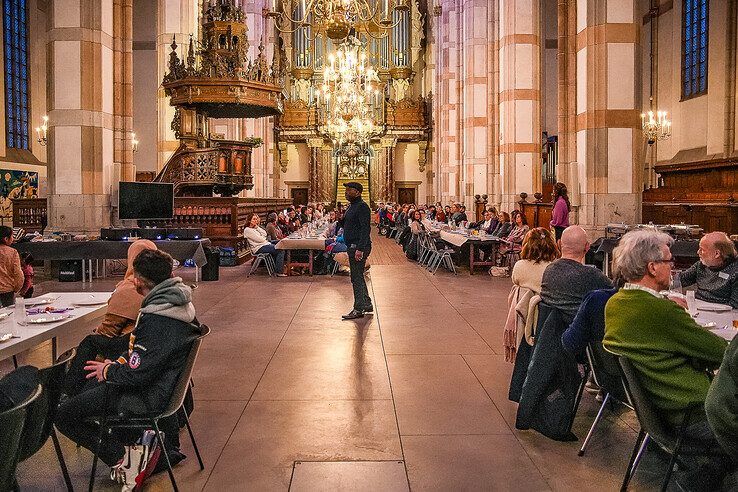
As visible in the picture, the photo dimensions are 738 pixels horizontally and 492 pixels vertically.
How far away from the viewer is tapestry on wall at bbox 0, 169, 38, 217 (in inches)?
1051

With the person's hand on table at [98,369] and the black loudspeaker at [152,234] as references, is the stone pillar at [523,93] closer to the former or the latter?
the black loudspeaker at [152,234]

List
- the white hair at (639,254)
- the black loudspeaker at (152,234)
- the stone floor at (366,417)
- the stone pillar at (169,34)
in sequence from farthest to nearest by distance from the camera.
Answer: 1. the stone pillar at (169,34)
2. the black loudspeaker at (152,234)
3. the stone floor at (366,417)
4. the white hair at (639,254)

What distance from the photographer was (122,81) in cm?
1538

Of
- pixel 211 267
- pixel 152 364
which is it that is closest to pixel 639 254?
pixel 152 364

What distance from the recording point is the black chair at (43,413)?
3.51 m

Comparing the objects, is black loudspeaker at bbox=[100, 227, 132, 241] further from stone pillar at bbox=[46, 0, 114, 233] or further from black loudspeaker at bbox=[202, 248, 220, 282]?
black loudspeaker at bbox=[202, 248, 220, 282]

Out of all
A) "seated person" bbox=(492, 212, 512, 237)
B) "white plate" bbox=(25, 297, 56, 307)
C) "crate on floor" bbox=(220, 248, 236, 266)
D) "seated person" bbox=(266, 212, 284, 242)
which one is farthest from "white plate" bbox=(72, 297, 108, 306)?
"seated person" bbox=(492, 212, 512, 237)

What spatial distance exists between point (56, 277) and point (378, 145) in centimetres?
2983

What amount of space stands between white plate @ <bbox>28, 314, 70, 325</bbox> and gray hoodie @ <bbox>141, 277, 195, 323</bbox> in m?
1.41

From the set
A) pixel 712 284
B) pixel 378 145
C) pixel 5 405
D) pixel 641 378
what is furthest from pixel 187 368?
pixel 378 145

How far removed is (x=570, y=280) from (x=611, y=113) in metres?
9.57

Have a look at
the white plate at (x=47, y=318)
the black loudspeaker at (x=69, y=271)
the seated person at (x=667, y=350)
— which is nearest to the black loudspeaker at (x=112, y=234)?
the black loudspeaker at (x=69, y=271)

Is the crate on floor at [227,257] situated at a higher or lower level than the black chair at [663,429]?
higher

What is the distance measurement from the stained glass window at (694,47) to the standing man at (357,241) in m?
18.4
